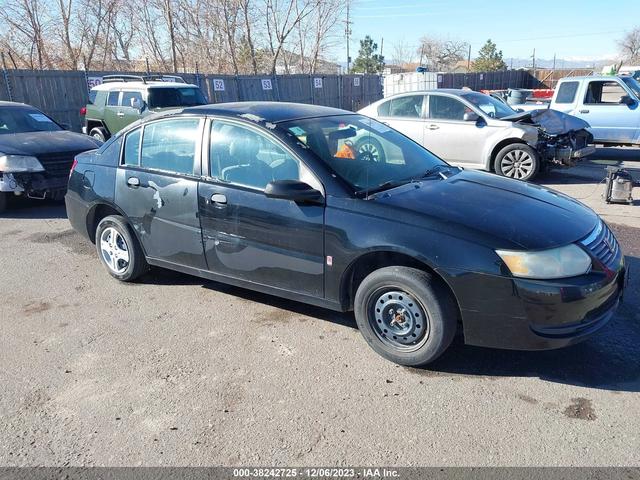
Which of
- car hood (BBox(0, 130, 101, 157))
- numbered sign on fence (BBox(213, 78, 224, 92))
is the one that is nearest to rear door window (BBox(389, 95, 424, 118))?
car hood (BBox(0, 130, 101, 157))

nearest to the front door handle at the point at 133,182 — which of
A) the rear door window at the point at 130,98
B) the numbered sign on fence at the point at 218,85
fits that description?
the rear door window at the point at 130,98

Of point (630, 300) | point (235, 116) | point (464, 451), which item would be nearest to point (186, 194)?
point (235, 116)

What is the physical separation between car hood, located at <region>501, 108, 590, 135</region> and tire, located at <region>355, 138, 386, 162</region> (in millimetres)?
5569

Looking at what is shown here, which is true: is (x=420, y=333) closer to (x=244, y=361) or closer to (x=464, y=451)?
(x=464, y=451)

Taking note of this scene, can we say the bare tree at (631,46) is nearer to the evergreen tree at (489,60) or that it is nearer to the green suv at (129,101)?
the evergreen tree at (489,60)

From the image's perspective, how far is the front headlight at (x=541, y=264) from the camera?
10.0ft

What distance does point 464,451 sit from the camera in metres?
2.69

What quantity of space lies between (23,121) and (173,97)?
14.8ft

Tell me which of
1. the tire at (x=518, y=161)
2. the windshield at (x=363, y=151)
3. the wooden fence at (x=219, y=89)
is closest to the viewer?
the windshield at (x=363, y=151)

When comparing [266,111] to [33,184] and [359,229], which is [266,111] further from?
[33,184]

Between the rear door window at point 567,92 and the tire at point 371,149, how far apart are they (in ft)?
30.7

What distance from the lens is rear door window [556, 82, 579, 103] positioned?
11757 mm

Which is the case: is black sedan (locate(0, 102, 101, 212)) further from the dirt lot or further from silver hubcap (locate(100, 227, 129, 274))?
the dirt lot

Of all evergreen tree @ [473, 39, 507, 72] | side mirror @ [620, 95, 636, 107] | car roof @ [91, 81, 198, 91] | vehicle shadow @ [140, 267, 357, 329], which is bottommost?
vehicle shadow @ [140, 267, 357, 329]
